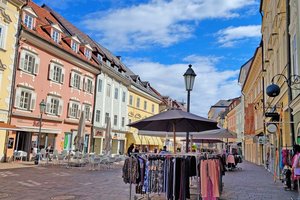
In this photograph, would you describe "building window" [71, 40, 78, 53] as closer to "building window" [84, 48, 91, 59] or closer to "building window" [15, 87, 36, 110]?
"building window" [84, 48, 91, 59]

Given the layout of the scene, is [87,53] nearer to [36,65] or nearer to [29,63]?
Result: [36,65]

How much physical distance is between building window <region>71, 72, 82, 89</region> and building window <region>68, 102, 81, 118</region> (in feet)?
5.86

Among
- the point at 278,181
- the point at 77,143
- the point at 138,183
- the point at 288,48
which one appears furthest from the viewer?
the point at 77,143

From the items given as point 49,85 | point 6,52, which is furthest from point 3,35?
point 49,85

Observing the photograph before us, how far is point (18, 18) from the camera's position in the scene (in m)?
22.5

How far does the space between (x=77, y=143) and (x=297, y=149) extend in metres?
15.5

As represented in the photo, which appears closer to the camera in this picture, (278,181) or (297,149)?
(297,149)

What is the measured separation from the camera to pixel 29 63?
23891mm

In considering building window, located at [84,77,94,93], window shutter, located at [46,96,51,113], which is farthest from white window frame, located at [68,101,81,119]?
window shutter, located at [46,96,51,113]

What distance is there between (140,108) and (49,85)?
20667 millimetres

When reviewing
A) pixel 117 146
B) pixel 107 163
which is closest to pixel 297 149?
pixel 107 163

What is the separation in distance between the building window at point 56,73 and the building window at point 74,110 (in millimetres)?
2724

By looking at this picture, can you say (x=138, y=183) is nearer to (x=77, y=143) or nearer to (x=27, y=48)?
(x=77, y=143)

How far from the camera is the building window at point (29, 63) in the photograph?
75.1 ft
